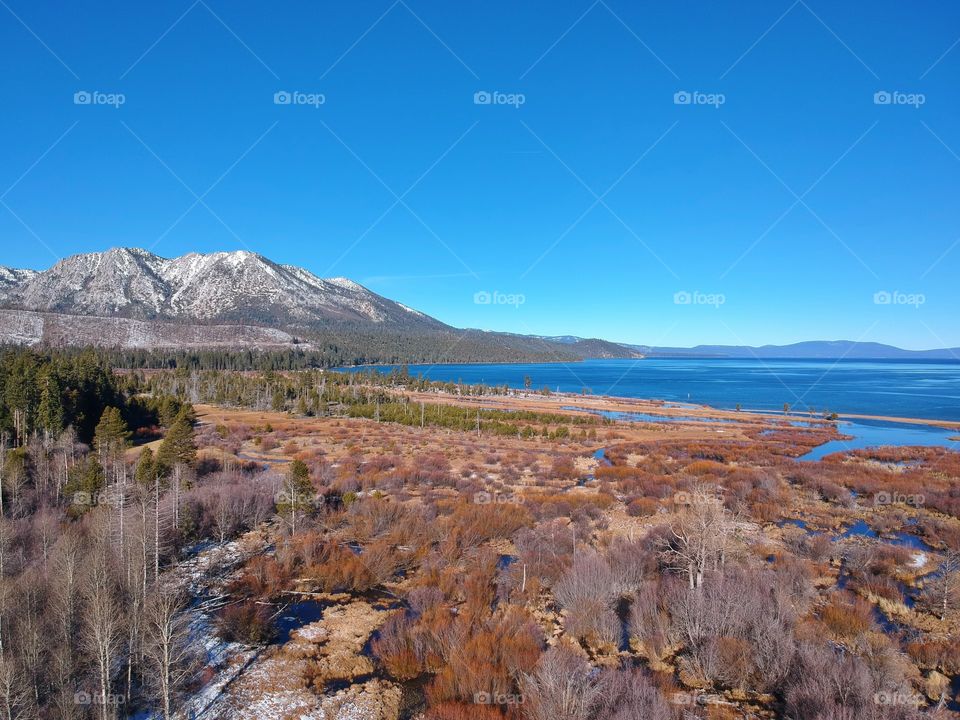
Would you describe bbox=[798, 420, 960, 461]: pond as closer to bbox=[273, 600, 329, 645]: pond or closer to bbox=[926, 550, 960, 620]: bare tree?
bbox=[926, 550, 960, 620]: bare tree

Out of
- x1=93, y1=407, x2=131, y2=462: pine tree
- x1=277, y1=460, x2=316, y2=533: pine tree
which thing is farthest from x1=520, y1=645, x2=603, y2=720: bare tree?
x1=93, y1=407, x2=131, y2=462: pine tree

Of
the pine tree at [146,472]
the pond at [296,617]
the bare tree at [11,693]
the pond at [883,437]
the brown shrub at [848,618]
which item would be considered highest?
the pine tree at [146,472]

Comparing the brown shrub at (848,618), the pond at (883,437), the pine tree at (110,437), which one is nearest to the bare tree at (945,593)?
the brown shrub at (848,618)

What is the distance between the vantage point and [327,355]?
A: 612 feet

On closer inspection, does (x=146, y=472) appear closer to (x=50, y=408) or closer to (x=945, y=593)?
(x=50, y=408)

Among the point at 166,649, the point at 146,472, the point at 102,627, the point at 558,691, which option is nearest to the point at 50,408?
the point at 146,472

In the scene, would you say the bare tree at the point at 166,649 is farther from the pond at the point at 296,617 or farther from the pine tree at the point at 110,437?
the pine tree at the point at 110,437

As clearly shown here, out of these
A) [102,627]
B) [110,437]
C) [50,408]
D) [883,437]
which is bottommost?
[883,437]

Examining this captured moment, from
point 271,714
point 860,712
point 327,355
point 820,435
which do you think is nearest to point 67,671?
point 271,714

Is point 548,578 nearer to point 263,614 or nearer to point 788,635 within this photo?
point 788,635

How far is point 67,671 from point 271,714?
438cm

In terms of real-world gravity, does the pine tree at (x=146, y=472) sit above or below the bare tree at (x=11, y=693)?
above

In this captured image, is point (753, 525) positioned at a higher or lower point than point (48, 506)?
lower

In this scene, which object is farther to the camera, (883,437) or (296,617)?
(883,437)
